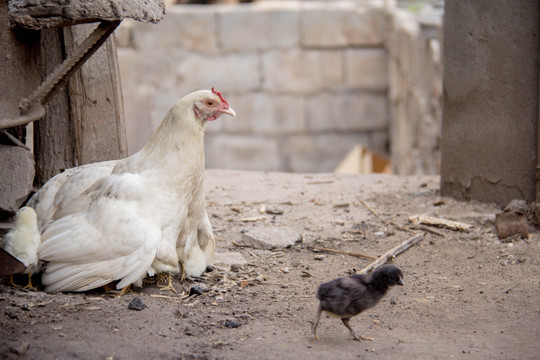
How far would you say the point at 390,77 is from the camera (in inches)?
407

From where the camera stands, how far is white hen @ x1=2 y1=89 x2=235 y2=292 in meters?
3.80

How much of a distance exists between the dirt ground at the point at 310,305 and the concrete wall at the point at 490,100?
28 cm

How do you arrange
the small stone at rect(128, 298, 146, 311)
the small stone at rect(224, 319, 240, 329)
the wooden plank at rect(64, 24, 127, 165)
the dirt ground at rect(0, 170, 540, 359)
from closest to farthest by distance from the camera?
the dirt ground at rect(0, 170, 540, 359)
the small stone at rect(224, 319, 240, 329)
the small stone at rect(128, 298, 146, 311)
the wooden plank at rect(64, 24, 127, 165)

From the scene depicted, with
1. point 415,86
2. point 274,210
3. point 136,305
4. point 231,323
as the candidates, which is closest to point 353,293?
point 231,323

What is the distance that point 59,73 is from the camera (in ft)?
13.6

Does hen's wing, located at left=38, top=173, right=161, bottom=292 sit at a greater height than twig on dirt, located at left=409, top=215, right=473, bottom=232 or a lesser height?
greater

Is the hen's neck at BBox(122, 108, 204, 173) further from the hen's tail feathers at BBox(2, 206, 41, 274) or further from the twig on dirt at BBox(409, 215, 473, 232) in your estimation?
the twig on dirt at BBox(409, 215, 473, 232)

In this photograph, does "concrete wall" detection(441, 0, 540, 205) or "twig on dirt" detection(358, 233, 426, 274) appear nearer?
"twig on dirt" detection(358, 233, 426, 274)

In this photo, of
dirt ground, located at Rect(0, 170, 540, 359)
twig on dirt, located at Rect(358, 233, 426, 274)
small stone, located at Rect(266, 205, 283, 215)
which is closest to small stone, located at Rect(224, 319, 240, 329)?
dirt ground, located at Rect(0, 170, 540, 359)

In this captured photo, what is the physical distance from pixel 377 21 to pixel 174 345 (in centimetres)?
803

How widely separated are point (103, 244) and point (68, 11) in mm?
1317

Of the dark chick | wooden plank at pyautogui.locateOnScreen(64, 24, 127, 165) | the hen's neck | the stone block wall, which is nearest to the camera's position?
the dark chick

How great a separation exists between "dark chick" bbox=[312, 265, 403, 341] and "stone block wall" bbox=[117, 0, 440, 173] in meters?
7.03

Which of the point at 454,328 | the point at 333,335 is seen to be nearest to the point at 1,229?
the point at 333,335
